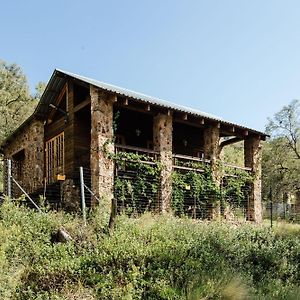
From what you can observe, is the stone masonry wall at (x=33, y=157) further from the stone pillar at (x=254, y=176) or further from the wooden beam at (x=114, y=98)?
the stone pillar at (x=254, y=176)

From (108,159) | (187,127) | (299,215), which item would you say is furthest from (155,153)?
(299,215)

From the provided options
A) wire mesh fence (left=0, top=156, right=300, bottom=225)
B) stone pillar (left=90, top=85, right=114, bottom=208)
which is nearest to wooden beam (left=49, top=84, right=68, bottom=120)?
wire mesh fence (left=0, top=156, right=300, bottom=225)

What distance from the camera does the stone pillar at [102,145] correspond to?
547 inches

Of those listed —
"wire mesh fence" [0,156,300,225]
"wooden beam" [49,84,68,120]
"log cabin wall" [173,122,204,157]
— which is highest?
"wooden beam" [49,84,68,120]

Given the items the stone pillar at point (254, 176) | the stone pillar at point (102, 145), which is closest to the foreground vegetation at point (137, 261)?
the stone pillar at point (102, 145)

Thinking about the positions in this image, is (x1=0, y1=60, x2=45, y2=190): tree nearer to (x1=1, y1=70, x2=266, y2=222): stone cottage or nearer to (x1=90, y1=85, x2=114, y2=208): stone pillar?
(x1=1, y1=70, x2=266, y2=222): stone cottage

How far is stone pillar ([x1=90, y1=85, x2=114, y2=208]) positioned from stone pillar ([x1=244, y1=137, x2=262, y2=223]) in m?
7.03

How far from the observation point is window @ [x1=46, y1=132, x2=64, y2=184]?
1773cm

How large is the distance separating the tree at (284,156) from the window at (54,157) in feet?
53.2

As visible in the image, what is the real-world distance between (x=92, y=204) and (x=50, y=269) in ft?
18.5

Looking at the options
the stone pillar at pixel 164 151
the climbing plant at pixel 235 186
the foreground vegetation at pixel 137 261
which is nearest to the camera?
the foreground vegetation at pixel 137 261

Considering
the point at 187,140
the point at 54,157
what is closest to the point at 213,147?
the point at 187,140

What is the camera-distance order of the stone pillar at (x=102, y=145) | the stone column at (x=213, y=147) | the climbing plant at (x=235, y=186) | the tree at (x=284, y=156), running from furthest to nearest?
the tree at (x=284, y=156) → the climbing plant at (x=235, y=186) → the stone column at (x=213, y=147) → the stone pillar at (x=102, y=145)

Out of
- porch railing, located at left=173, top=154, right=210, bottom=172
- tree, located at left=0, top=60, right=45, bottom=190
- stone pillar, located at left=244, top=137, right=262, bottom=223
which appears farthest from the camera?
tree, located at left=0, top=60, right=45, bottom=190
